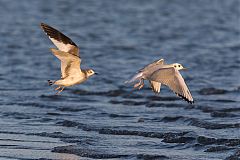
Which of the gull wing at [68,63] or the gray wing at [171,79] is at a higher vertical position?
the gull wing at [68,63]

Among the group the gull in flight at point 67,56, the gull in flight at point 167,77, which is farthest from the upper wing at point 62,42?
the gull in flight at point 167,77

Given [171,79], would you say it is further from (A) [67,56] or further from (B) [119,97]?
(B) [119,97]

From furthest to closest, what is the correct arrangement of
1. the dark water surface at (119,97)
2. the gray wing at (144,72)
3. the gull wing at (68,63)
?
the gray wing at (144,72) → the gull wing at (68,63) → the dark water surface at (119,97)

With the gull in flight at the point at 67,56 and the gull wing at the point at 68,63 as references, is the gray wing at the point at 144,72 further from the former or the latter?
the gull wing at the point at 68,63

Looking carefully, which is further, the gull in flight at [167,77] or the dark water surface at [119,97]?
the gull in flight at [167,77]

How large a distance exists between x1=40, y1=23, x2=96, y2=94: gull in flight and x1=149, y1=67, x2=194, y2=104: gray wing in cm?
89

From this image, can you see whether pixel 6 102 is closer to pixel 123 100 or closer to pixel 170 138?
pixel 123 100

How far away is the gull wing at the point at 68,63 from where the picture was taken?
10.1 metres

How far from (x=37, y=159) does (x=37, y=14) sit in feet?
80.3

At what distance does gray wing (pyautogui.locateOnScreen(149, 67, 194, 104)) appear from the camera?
33.7ft

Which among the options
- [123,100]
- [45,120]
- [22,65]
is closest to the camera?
[45,120]

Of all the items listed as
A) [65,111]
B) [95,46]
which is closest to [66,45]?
[65,111]

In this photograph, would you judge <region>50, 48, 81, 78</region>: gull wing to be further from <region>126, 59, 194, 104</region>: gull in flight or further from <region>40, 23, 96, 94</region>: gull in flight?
<region>126, 59, 194, 104</region>: gull in flight

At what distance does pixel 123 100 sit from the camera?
44.8 feet
